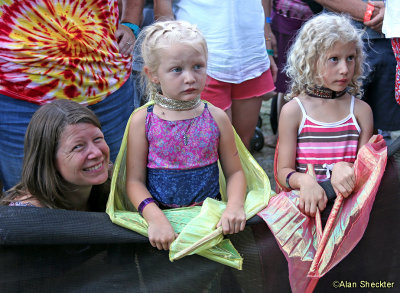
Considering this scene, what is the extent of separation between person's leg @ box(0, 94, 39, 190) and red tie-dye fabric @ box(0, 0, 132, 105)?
0.04 m

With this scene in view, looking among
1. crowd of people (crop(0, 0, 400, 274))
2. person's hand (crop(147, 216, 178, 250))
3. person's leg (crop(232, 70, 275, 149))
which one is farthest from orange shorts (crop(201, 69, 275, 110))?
person's hand (crop(147, 216, 178, 250))

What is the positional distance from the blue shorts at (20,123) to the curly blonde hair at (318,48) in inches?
31.3

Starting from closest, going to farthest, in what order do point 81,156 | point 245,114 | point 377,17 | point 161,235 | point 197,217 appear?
point 161,235
point 197,217
point 81,156
point 377,17
point 245,114

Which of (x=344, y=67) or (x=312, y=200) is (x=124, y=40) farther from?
(x=312, y=200)

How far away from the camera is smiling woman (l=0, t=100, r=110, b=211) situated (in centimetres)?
186

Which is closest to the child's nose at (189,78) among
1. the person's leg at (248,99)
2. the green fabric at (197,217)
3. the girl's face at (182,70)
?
the girl's face at (182,70)

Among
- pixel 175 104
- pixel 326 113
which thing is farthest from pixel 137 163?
pixel 326 113

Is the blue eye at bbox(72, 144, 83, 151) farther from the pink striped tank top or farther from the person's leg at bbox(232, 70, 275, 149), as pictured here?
the person's leg at bbox(232, 70, 275, 149)

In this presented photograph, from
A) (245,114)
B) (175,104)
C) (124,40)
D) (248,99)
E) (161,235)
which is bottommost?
(245,114)

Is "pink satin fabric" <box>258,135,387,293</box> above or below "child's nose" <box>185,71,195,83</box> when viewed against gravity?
below

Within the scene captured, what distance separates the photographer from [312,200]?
1789mm

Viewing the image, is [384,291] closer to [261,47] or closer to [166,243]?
[166,243]

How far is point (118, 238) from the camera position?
1598mm

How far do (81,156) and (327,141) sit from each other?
1.07m
